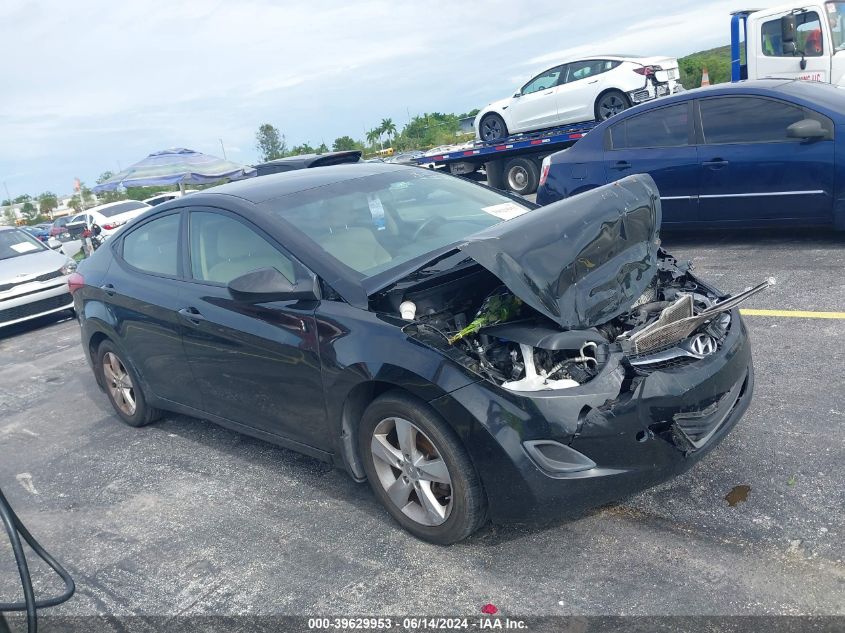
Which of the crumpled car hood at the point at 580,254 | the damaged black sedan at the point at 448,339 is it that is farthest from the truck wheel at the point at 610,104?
the crumpled car hood at the point at 580,254

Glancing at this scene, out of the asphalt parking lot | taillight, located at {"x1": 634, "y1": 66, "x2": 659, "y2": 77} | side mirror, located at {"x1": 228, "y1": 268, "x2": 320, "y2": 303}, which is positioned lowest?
the asphalt parking lot

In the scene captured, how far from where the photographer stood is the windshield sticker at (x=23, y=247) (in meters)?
11.4

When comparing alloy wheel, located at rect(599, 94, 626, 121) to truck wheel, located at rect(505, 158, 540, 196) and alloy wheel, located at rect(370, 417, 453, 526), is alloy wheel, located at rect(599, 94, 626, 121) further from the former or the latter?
alloy wheel, located at rect(370, 417, 453, 526)

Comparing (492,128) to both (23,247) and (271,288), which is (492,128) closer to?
(23,247)

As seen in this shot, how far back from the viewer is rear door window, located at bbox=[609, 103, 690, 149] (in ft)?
25.9

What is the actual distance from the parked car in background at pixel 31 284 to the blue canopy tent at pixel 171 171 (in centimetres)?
967

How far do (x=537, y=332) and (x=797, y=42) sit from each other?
10.9 m

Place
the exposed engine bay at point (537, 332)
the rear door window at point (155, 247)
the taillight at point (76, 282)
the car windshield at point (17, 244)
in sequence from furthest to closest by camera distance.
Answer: the car windshield at point (17, 244) → the taillight at point (76, 282) → the rear door window at point (155, 247) → the exposed engine bay at point (537, 332)

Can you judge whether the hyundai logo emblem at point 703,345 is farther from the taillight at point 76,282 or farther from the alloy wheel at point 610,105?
the alloy wheel at point 610,105

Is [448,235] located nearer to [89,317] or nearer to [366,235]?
[366,235]

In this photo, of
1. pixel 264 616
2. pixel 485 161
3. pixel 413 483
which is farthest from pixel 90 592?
pixel 485 161

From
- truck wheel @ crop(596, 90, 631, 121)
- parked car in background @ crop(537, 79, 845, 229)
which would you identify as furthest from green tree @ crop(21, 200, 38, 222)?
parked car in background @ crop(537, 79, 845, 229)

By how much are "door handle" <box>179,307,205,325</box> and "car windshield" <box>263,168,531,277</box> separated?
0.75m

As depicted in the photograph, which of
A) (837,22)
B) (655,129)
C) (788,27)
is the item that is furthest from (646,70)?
(655,129)
